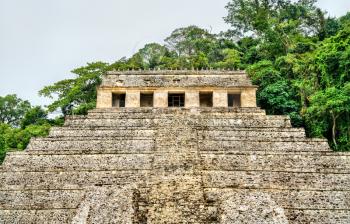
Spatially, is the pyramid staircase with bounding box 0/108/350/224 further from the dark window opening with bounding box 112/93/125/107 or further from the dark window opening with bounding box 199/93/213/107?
the dark window opening with bounding box 199/93/213/107

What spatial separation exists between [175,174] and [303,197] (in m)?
3.92

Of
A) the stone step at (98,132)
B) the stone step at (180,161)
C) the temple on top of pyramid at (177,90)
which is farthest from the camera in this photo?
the temple on top of pyramid at (177,90)

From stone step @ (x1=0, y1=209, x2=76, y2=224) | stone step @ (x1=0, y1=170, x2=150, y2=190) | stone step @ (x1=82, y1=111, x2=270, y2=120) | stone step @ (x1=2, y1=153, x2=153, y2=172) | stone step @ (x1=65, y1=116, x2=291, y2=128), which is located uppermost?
stone step @ (x1=82, y1=111, x2=270, y2=120)

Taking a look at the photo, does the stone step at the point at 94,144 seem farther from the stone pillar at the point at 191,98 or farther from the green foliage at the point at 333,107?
the green foliage at the point at 333,107

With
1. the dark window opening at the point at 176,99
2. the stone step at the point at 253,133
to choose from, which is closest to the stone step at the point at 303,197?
the stone step at the point at 253,133

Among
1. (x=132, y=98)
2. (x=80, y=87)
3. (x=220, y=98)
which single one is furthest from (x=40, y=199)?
(x=80, y=87)

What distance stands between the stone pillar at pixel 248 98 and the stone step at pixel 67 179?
9.87 m

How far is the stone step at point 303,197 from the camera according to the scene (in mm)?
10445

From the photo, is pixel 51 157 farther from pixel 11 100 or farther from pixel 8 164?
pixel 11 100

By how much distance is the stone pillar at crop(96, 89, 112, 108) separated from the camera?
20797 mm

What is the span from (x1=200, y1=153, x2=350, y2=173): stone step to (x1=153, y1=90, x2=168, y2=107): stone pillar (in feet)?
26.7

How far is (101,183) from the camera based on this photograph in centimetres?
1191

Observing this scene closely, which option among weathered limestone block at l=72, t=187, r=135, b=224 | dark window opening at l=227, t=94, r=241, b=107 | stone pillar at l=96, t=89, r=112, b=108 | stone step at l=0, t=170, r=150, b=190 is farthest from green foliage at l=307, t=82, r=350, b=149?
weathered limestone block at l=72, t=187, r=135, b=224

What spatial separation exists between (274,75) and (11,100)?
2697 centimetres
